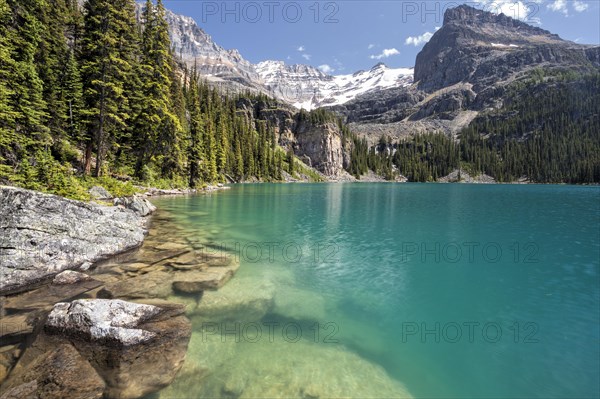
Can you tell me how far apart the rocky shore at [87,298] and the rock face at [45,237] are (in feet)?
0.11

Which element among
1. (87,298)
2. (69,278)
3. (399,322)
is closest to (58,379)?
(87,298)

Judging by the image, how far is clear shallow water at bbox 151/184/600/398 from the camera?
22.9 feet

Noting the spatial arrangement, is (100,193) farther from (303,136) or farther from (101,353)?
(303,136)

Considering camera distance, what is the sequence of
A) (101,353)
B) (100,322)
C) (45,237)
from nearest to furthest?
1. (101,353)
2. (100,322)
3. (45,237)

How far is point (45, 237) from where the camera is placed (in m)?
12.2

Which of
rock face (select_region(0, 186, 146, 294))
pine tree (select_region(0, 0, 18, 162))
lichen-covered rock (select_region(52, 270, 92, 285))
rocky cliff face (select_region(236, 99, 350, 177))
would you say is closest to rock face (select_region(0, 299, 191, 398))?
lichen-covered rock (select_region(52, 270, 92, 285))

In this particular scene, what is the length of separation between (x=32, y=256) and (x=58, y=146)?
24342 mm

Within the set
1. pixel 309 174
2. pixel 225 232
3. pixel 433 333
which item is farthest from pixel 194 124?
pixel 309 174

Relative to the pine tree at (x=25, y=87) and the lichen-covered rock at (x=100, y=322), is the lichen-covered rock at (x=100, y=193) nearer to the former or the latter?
the pine tree at (x=25, y=87)

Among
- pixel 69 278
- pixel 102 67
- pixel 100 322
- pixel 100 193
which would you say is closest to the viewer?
pixel 100 322

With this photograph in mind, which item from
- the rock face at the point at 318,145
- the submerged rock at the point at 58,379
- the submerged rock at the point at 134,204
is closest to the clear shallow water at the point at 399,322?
the submerged rock at the point at 58,379

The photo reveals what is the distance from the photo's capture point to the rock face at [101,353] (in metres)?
5.79

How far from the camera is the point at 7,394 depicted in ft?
17.3

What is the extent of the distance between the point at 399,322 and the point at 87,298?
10.5m
